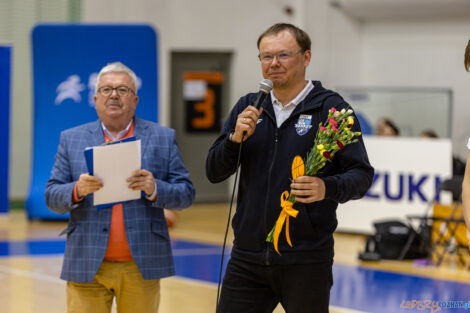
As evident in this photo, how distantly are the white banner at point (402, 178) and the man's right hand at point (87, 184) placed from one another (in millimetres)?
6987

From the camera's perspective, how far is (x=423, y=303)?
6.83m

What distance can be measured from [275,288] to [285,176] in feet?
1.60

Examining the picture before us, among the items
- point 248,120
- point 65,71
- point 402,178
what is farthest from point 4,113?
point 248,120

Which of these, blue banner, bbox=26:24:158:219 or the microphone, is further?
blue banner, bbox=26:24:158:219

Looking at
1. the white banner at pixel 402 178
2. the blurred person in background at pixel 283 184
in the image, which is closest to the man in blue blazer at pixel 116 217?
the blurred person in background at pixel 283 184

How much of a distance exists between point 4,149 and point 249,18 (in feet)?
19.8

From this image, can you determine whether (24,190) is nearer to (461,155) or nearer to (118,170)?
(461,155)

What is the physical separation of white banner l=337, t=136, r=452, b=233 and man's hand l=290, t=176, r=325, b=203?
7090 mm

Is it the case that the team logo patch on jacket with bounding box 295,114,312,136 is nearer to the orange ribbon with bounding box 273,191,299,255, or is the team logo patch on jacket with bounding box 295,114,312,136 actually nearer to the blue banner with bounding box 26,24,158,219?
the orange ribbon with bounding box 273,191,299,255

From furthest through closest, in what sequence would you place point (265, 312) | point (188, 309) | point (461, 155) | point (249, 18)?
point (249, 18)
point (461, 155)
point (188, 309)
point (265, 312)

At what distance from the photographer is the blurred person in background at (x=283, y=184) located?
330 cm

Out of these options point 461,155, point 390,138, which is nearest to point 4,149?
point 390,138

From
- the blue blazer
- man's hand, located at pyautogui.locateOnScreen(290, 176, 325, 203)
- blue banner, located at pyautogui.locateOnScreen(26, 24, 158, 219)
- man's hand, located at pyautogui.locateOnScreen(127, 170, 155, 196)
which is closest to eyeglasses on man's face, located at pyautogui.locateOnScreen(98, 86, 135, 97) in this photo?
the blue blazer

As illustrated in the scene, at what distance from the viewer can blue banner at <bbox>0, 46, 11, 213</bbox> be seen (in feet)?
35.7
